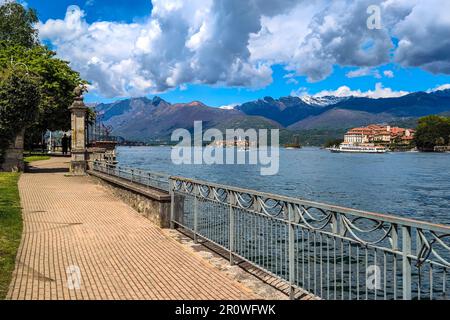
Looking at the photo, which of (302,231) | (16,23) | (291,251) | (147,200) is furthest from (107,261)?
(16,23)

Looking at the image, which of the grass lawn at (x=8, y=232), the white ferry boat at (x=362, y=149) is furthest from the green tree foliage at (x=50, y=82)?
the white ferry boat at (x=362, y=149)

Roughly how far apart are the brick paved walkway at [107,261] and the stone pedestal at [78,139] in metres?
15.5

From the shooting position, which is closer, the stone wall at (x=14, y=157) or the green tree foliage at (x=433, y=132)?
the stone wall at (x=14, y=157)

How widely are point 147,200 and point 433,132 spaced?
16971cm

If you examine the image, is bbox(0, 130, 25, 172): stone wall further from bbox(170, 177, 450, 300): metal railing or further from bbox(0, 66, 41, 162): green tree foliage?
bbox(170, 177, 450, 300): metal railing

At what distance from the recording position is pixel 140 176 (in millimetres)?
15273

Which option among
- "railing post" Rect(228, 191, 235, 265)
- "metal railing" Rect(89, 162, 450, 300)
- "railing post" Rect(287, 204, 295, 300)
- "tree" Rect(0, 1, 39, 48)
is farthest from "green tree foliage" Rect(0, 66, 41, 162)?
"tree" Rect(0, 1, 39, 48)

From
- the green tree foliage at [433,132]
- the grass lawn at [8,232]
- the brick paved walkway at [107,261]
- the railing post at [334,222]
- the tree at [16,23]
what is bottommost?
the brick paved walkway at [107,261]

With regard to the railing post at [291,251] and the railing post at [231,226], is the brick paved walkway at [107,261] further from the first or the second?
the railing post at [291,251]

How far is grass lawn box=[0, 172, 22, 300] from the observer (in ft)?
22.4

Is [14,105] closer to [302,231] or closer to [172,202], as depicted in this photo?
[172,202]

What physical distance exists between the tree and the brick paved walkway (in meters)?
51.0

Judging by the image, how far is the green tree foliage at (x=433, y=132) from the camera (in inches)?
6358
